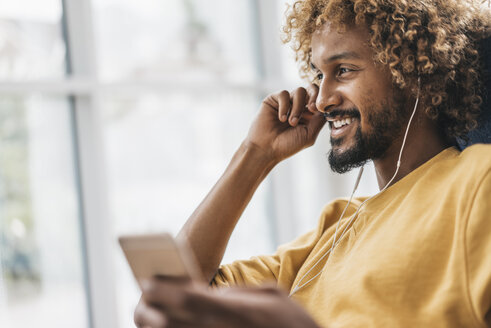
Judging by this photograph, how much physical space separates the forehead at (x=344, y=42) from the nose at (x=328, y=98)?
0.07 metres

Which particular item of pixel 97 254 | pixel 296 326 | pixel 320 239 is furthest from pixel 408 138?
pixel 97 254

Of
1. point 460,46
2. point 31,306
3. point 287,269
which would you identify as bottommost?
point 31,306

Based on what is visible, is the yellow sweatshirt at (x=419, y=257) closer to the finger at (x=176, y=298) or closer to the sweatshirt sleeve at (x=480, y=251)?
the sweatshirt sleeve at (x=480, y=251)

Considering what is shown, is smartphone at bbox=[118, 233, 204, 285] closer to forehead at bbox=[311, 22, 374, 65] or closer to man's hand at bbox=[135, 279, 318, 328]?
man's hand at bbox=[135, 279, 318, 328]

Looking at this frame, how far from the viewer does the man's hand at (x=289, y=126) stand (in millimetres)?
1702

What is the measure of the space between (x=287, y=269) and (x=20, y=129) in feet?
5.52

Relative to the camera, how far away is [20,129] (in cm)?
269

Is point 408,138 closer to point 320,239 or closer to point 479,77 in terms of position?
point 479,77

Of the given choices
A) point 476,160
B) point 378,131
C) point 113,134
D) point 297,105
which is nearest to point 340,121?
point 378,131

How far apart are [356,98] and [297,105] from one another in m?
0.29

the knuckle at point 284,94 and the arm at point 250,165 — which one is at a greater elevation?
the knuckle at point 284,94

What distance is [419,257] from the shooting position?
3.76ft

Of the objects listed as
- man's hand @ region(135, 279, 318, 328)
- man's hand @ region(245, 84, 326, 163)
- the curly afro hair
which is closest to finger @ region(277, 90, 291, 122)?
man's hand @ region(245, 84, 326, 163)

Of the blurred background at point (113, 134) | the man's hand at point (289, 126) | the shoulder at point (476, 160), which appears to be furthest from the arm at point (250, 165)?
the blurred background at point (113, 134)
